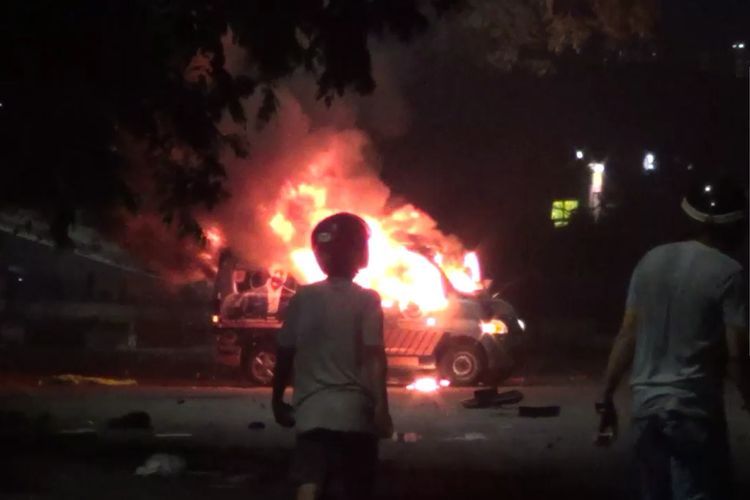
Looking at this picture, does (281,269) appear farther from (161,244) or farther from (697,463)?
(697,463)

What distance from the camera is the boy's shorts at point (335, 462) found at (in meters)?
5.84

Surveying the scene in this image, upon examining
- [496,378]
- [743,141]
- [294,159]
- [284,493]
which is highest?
[743,141]

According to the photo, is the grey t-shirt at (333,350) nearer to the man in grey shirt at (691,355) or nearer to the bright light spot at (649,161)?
the man in grey shirt at (691,355)

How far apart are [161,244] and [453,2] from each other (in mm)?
17310

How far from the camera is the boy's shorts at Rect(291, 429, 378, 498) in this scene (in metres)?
5.84

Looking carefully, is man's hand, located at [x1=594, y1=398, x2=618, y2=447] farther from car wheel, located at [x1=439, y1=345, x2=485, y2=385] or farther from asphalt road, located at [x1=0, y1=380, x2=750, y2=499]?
car wheel, located at [x1=439, y1=345, x2=485, y2=385]

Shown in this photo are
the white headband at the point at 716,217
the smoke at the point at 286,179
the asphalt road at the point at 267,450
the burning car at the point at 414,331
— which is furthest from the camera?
the smoke at the point at 286,179

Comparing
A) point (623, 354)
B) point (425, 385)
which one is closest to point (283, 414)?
point (623, 354)

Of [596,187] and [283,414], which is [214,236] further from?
[596,187]

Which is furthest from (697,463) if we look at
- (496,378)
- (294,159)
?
(294,159)

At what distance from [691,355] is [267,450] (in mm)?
8251

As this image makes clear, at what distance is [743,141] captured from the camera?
133ft

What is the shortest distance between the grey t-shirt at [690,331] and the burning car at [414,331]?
1469cm

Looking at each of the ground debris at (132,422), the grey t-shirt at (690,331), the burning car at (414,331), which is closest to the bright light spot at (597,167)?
the burning car at (414,331)
